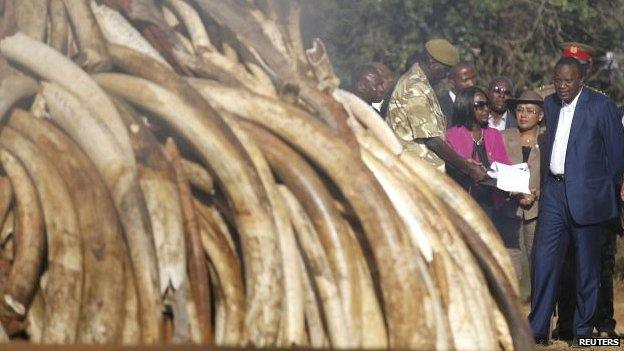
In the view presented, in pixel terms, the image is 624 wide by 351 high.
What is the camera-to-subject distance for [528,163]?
9.70 m

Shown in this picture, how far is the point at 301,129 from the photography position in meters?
5.15

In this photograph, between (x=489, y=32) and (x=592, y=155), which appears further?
(x=489, y=32)

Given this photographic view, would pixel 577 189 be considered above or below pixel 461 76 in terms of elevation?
below

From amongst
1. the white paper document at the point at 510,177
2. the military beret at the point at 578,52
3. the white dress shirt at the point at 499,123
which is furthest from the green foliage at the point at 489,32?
the white paper document at the point at 510,177

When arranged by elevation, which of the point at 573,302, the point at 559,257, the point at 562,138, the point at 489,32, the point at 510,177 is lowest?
the point at 573,302

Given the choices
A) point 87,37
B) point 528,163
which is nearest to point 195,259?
point 87,37

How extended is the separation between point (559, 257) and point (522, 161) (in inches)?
29.3

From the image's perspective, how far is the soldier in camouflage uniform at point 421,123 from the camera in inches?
351

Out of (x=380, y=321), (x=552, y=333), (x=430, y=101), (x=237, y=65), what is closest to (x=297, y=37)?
(x=237, y=65)

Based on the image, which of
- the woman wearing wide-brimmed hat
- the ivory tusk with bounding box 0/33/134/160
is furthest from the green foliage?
the ivory tusk with bounding box 0/33/134/160

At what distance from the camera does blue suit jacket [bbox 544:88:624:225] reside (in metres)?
9.25

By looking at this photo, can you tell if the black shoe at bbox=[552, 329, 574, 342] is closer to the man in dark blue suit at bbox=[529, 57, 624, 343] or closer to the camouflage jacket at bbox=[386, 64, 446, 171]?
the man in dark blue suit at bbox=[529, 57, 624, 343]

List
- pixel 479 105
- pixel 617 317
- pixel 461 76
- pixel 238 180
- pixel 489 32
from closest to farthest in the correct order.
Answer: pixel 238 180, pixel 479 105, pixel 461 76, pixel 617 317, pixel 489 32

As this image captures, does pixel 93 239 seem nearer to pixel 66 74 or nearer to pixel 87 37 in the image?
pixel 66 74
